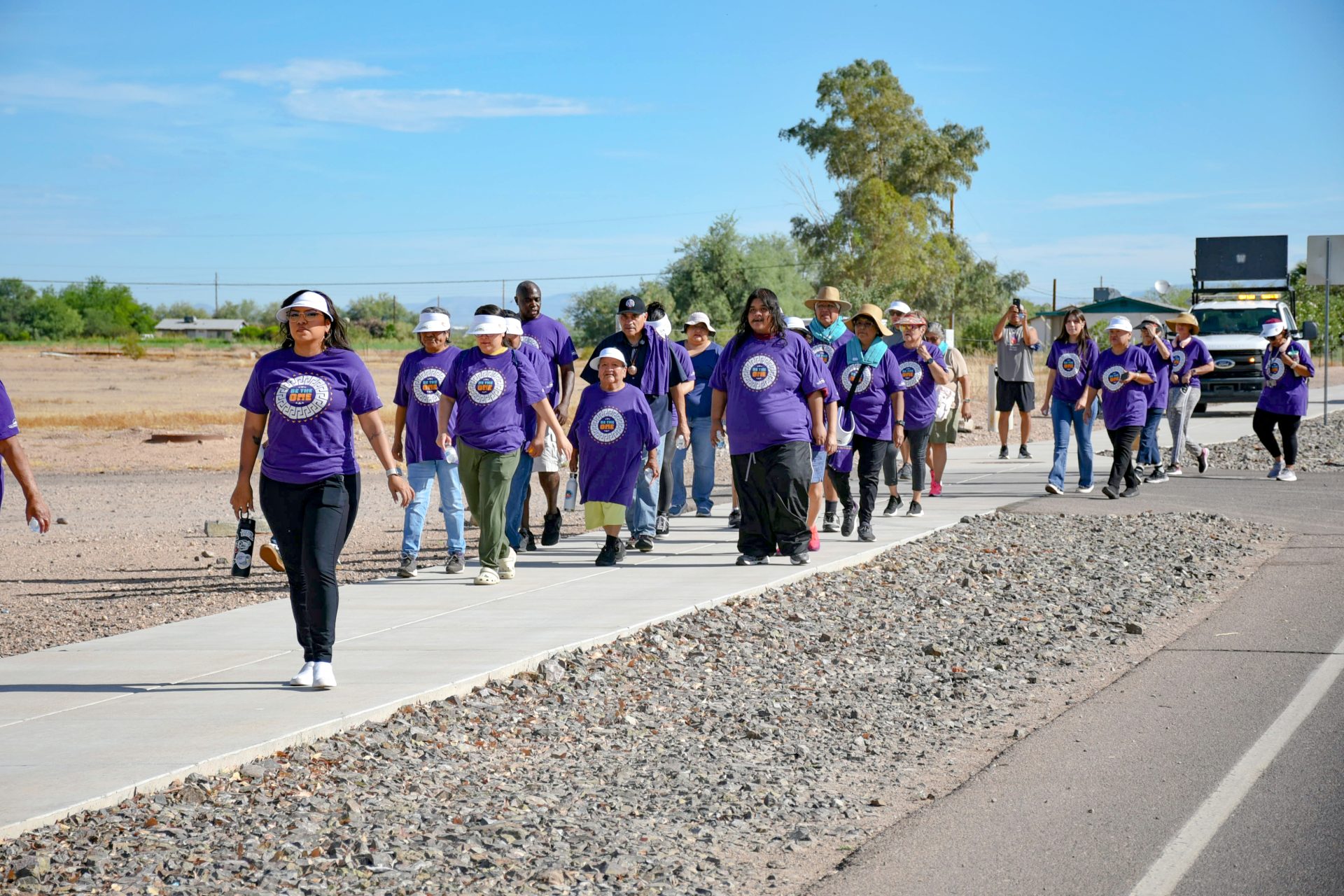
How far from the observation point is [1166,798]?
17.8ft

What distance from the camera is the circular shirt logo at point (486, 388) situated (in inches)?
368

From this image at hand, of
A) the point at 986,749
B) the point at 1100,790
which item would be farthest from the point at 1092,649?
the point at 1100,790

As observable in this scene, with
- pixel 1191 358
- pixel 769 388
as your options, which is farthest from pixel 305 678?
pixel 1191 358

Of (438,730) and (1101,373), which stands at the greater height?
(1101,373)

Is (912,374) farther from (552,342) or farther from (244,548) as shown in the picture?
(244,548)

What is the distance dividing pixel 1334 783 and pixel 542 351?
709cm

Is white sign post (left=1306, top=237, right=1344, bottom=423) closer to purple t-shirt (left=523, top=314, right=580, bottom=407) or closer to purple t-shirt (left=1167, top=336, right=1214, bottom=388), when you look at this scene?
purple t-shirt (left=1167, top=336, right=1214, bottom=388)

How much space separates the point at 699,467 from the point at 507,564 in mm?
3883

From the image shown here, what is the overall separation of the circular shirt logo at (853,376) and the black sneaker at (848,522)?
1035mm

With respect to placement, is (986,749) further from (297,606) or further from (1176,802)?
(297,606)

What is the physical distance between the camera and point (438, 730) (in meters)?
6.26

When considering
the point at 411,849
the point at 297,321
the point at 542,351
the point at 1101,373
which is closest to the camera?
the point at 411,849

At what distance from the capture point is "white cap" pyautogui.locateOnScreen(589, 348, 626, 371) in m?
10.5

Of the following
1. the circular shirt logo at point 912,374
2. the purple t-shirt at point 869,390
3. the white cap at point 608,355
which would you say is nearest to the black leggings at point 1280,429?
the circular shirt logo at point 912,374
